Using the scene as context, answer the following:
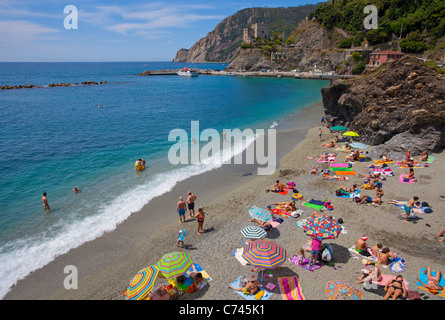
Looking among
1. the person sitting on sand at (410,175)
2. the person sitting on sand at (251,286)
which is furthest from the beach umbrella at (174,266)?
the person sitting on sand at (410,175)

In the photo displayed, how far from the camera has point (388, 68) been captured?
23.2 m

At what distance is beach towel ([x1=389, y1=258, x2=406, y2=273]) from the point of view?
957cm

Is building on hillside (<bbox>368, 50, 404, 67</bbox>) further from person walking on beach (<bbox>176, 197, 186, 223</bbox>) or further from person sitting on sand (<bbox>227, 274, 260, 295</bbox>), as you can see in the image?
person sitting on sand (<bbox>227, 274, 260, 295</bbox>)

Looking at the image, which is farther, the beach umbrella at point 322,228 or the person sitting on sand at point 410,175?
the person sitting on sand at point 410,175

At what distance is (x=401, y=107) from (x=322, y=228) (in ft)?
56.6

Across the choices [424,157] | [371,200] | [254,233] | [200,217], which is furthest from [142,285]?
[424,157]

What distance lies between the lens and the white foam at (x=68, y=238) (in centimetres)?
1120

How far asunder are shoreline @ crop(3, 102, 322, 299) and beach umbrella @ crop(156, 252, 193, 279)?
7.50 ft

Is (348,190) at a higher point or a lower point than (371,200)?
higher

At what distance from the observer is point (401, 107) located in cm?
2177

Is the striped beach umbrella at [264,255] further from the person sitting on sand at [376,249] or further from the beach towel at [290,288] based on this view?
the person sitting on sand at [376,249]

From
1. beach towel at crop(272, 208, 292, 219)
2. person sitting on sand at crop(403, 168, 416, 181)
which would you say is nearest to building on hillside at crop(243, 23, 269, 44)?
person sitting on sand at crop(403, 168, 416, 181)

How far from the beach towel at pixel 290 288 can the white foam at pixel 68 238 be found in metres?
9.26

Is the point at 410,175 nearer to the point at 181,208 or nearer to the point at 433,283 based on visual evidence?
the point at 433,283
